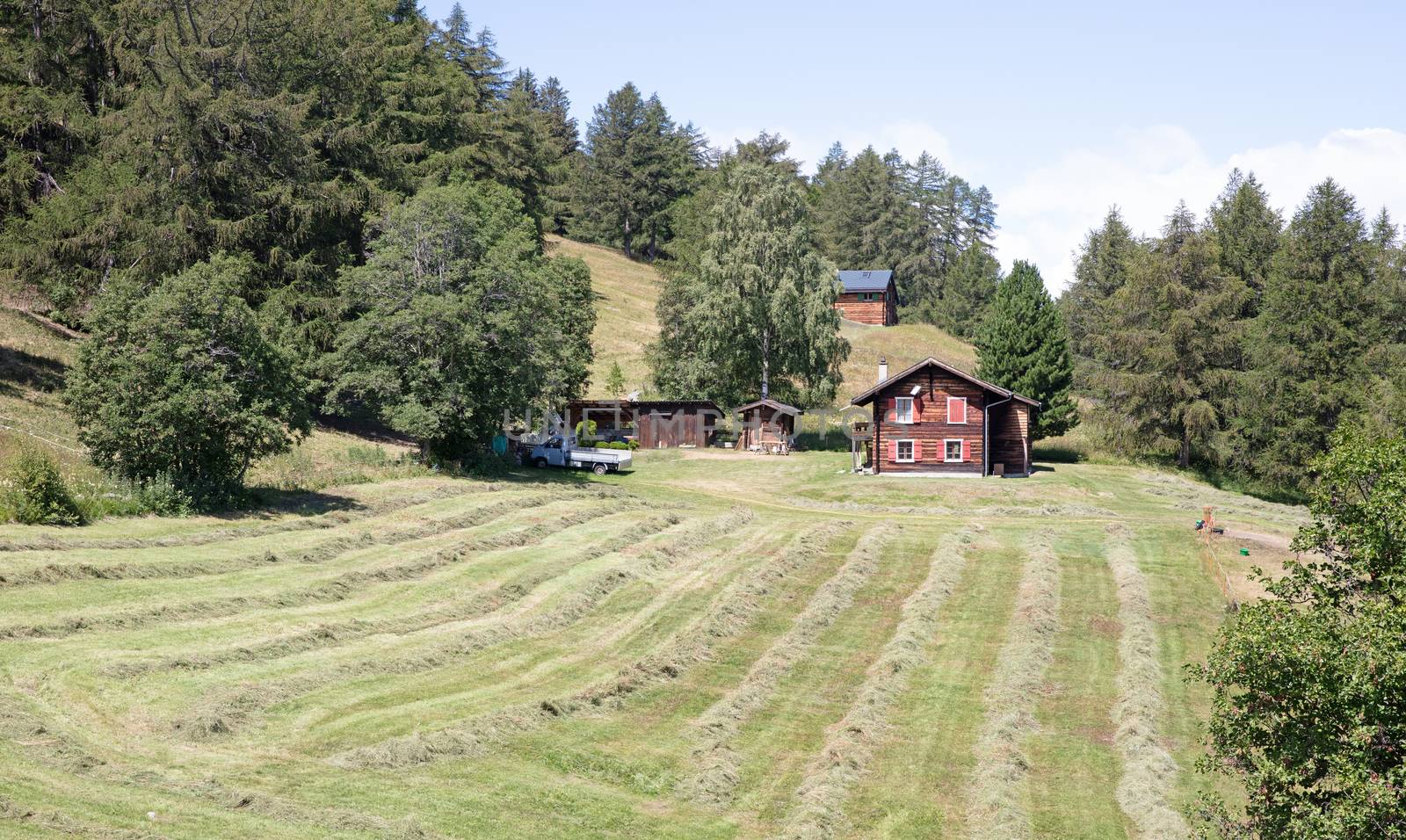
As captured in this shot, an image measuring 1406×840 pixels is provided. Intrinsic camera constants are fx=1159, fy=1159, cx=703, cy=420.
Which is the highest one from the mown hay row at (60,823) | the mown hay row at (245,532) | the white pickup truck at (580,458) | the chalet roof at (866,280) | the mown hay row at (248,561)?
the chalet roof at (866,280)

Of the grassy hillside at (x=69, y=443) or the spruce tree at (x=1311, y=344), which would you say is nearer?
the grassy hillside at (x=69, y=443)

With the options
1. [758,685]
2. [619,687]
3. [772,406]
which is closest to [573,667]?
[619,687]

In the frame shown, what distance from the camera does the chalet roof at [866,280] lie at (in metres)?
125

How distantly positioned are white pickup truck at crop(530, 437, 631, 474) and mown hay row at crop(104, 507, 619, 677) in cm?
1627

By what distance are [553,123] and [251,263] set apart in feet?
390

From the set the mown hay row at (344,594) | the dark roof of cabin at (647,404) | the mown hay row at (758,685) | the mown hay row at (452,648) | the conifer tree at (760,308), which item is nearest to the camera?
the mown hay row at (452,648)

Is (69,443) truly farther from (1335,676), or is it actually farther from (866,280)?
(866,280)

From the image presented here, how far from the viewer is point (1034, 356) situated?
251 feet

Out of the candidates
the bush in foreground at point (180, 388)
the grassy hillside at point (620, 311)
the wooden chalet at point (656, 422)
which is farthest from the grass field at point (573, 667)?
the grassy hillside at point (620, 311)

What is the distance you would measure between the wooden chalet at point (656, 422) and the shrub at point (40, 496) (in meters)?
44.4

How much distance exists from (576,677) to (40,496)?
719 inches

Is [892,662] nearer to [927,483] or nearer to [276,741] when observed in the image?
[276,741]

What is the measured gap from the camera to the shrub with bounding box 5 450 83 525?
3475 cm

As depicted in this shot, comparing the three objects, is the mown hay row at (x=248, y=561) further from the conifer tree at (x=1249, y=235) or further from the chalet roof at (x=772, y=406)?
the conifer tree at (x=1249, y=235)
